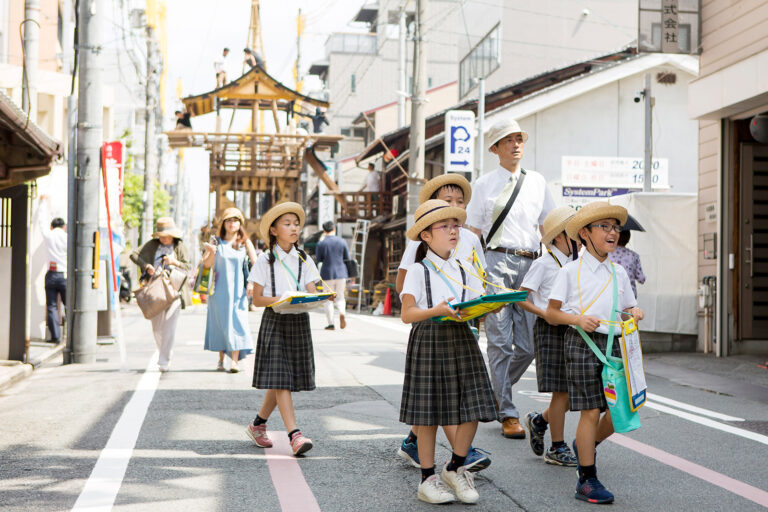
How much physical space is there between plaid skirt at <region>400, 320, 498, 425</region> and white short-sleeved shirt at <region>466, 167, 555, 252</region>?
1783 mm

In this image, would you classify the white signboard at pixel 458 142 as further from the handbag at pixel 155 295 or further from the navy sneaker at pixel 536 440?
the navy sneaker at pixel 536 440

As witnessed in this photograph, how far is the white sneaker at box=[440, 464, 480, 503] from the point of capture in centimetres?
453

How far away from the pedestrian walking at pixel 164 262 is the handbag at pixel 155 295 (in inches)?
4.2

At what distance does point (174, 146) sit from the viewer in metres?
22.8

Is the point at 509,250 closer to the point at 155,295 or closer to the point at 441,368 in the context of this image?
the point at 441,368

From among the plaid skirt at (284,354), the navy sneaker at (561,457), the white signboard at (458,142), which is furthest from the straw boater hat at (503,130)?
the white signboard at (458,142)

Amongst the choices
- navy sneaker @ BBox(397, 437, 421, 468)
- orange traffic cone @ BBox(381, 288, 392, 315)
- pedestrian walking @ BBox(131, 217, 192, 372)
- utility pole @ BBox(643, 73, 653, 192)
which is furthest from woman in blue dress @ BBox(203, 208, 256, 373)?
orange traffic cone @ BBox(381, 288, 392, 315)

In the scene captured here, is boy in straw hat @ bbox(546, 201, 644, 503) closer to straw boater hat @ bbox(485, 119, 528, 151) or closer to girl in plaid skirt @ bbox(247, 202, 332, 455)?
straw boater hat @ bbox(485, 119, 528, 151)

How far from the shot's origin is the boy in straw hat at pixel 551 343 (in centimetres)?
542

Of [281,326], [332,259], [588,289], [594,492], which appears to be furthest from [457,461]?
[332,259]

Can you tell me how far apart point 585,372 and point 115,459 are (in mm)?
3012

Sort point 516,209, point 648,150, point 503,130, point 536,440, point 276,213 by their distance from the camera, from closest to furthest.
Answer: point 536,440
point 276,213
point 503,130
point 516,209
point 648,150

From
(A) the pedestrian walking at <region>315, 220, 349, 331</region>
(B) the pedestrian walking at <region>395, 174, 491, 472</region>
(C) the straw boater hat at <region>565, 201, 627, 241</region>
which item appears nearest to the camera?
(C) the straw boater hat at <region>565, 201, 627, 241</region>

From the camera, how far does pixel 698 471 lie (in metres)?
5.38
